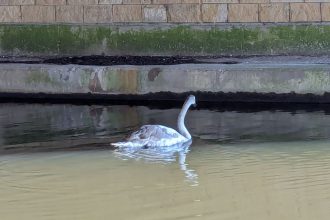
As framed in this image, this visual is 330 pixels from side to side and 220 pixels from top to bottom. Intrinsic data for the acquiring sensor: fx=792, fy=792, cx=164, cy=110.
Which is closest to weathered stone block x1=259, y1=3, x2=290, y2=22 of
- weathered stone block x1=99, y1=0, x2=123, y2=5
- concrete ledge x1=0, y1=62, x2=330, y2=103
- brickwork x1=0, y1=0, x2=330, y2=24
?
brickwork x1=0, y1=0, x2=330, y2=24

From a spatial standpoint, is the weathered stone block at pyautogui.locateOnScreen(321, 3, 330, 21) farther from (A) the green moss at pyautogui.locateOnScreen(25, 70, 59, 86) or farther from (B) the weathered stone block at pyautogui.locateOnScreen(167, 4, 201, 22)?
(A) the green moss at pyautogui.locateOnScreen(25, 70, 59, 86)

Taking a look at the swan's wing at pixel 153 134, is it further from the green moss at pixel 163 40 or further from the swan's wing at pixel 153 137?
the green moss at pixel 163 40

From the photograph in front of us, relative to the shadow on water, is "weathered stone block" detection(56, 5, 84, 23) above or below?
above

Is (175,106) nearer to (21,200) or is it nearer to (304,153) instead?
(304,153)

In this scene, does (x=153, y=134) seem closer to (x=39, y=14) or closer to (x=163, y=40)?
(x=163, y=40)

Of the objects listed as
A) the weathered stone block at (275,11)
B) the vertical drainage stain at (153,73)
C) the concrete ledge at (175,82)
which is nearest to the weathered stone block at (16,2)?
the concrete ledge at (175,82)

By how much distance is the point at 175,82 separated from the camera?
10297 millimetres

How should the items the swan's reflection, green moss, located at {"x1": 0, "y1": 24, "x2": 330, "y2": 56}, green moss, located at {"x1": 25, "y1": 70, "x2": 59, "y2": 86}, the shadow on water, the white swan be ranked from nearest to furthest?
the swan's reflection
the white swan
the shadow on water
green moss, located at {"x1": 25, "y1": 70, "x2": 59, "y2": 86}
green moss, located at {"x1": 0, "y1": 24, "x2": 330, "y2": 56}

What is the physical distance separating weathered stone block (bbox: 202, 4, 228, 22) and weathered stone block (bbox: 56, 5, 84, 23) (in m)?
1.89

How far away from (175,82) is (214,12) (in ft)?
6.60

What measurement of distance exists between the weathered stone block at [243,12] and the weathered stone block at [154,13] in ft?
3.28

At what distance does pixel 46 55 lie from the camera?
39.8ft

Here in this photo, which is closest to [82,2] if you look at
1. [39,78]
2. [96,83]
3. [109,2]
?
[109,2]

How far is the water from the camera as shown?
18.2 feet
